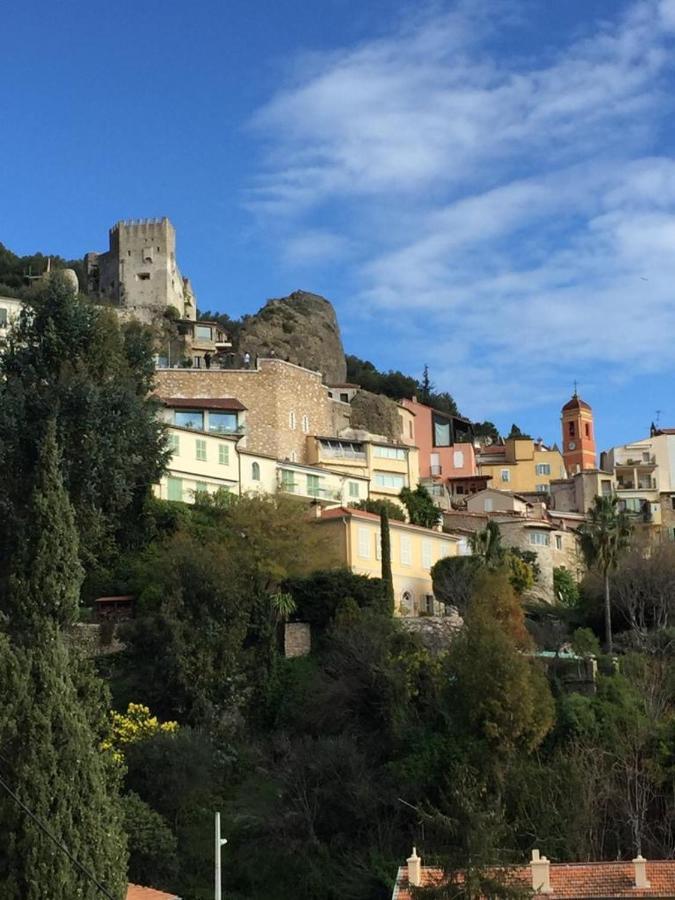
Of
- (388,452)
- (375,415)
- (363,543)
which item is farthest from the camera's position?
(375,415)

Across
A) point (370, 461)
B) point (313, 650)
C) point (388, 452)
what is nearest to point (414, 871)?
point (313, 650)

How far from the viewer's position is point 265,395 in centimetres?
7138

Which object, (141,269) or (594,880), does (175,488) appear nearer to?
(594,880)

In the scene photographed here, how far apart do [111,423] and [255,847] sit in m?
17.5

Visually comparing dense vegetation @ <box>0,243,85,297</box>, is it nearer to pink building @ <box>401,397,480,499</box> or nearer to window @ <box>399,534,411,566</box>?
pink building @ <box>401,397,480,499</box>

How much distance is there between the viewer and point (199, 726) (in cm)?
4203

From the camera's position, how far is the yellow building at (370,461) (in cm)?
7106

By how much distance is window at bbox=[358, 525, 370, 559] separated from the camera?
181 ft

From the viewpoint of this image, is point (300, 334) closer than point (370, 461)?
No

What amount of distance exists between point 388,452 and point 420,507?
460cm

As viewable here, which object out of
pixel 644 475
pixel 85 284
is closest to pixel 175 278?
pixel 85 284

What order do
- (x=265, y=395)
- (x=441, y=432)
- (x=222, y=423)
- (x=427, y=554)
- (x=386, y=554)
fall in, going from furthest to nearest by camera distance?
(x=441, y=432), (x=265, y=395), (x=222, y=423), (x=427, y=554), (x=386, y=554)

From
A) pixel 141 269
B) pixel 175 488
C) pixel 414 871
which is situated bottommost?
pixel 414 871

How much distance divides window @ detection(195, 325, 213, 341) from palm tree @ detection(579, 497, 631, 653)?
146 feet
